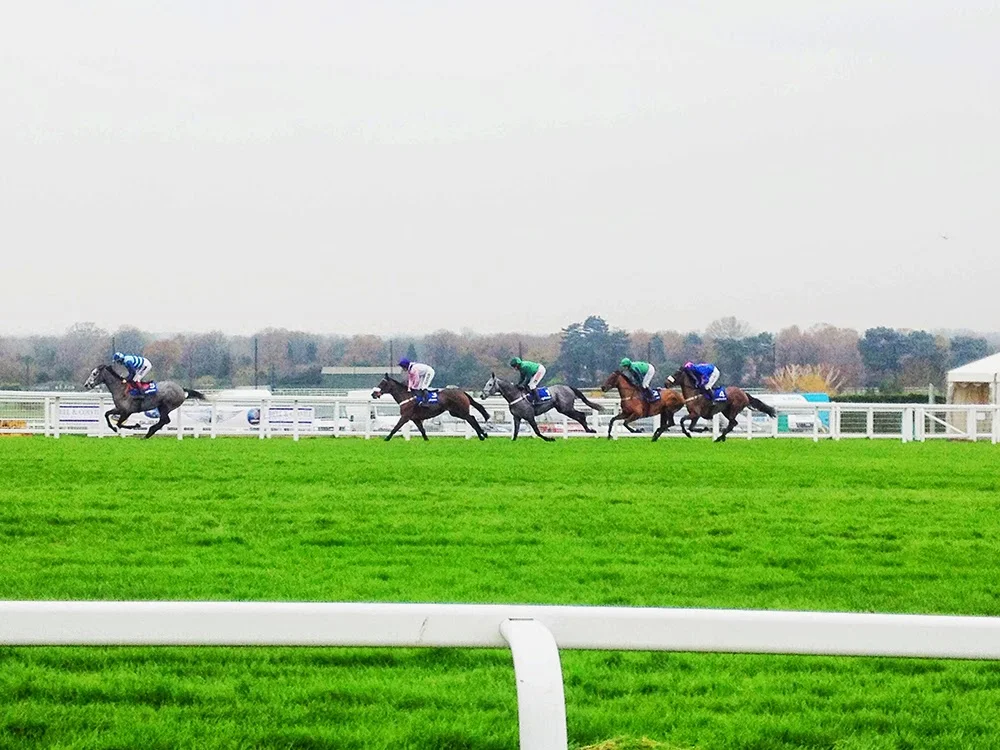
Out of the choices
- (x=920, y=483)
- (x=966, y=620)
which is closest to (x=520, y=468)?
(x=920, y=483)

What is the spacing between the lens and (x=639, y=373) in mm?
23203

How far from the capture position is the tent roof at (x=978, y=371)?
31705 millimetres

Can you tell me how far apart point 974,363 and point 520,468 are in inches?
903

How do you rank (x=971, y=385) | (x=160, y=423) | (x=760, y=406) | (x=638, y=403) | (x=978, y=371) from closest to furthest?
(x=160, y=423) < (x=638, y=403) < (x=760, y=406) < (x=971, y=385) < (x=978, y=371)

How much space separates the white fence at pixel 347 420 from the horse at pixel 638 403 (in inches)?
40.7

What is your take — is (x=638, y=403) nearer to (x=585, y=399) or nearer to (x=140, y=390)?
(x=585, y=399)

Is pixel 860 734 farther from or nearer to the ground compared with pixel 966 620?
nearer to the ground

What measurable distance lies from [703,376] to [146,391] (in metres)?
9.14

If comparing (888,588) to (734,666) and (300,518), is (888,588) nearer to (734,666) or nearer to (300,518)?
(734,666)

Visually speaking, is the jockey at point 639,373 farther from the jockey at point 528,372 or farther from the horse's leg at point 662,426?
the jockey at point 528,372

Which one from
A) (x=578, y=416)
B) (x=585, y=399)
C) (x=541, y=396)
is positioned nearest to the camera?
(x=541, y=396)

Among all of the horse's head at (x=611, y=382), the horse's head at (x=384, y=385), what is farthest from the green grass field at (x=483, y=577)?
the horse's head at (x=611, y=382)

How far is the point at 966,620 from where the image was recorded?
1.96 m

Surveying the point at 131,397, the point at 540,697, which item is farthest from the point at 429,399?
the point at 540,697
